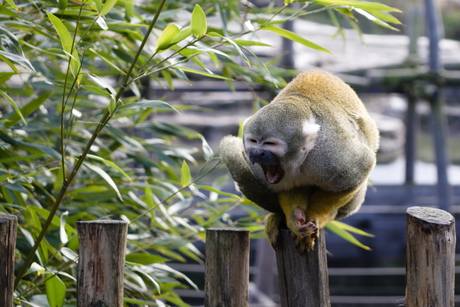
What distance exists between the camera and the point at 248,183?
2039 mm

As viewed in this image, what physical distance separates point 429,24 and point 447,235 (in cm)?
383

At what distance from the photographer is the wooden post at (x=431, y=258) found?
1.46m

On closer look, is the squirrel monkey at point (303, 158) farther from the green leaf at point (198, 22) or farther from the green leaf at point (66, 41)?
the green leaf at point (66, 41)

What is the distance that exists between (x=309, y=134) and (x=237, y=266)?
1.93 feet

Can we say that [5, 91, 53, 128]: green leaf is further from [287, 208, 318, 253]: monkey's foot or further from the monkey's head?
[287, 208, 318, 253]: monkey's foot

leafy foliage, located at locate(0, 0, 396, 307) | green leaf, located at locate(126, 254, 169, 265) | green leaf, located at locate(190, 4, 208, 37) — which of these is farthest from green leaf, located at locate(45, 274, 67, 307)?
green leaf, located at locate(190, 4, 208, 37)

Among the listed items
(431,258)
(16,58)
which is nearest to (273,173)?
(431,258)

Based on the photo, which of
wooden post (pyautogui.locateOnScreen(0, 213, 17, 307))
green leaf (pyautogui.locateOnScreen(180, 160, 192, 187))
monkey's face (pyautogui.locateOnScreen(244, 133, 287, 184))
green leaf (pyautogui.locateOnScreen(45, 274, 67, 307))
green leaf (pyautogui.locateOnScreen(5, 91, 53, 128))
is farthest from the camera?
green leaf (pyautogui.locateOnScreen(5, 91, 53, 128))

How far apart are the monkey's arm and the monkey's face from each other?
0.57 ft

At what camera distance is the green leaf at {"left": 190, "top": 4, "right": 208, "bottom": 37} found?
1.45 m

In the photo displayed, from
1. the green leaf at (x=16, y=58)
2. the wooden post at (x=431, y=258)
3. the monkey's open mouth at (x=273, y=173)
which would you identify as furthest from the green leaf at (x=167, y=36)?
the wooden post at (x=431, y=258)

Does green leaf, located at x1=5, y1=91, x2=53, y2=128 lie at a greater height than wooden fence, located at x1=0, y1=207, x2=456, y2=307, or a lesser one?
greater

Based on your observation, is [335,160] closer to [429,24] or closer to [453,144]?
[429,24]

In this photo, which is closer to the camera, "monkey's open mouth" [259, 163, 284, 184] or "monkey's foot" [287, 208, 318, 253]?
"monkey's foot" [287, 208, 318, 253]
